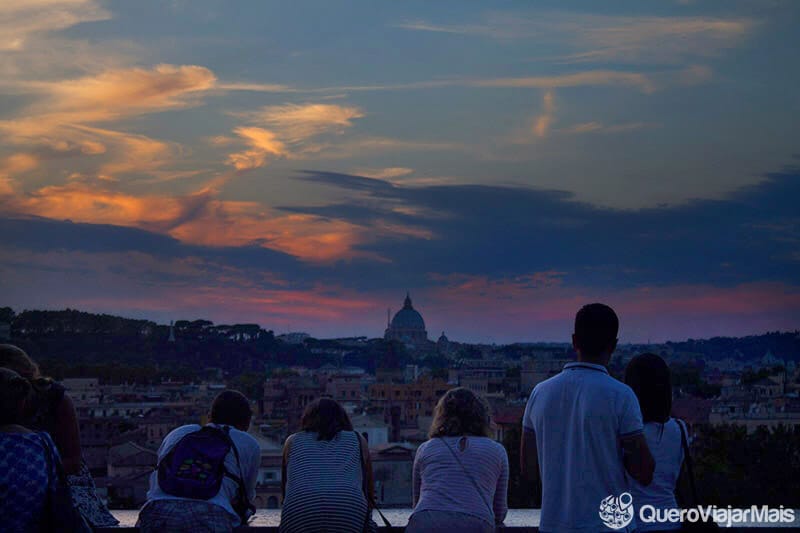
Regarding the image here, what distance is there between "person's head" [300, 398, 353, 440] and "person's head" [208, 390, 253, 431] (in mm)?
200

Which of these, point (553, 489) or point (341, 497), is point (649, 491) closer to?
point (553, 489)

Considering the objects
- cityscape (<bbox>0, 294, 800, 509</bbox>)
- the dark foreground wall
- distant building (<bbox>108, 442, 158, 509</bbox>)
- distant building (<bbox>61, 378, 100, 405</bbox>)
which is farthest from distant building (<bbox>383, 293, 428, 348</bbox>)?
the dark foreground wall

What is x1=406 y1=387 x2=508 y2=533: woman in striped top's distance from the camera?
3.49 meters

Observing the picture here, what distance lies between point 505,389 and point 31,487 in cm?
7224

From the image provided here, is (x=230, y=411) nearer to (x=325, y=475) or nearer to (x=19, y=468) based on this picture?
(x=325, y=475)

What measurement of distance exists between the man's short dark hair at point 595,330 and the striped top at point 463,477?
62 centimetres

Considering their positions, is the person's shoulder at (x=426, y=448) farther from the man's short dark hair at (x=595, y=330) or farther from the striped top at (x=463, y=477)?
the man's short dark hair at (x=595, y=330)

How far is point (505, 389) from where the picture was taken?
74625mm

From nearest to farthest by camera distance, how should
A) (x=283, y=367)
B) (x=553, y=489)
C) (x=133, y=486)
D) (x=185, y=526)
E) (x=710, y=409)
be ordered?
1. (x=553, y=489)
2. (x=185, y=526)
3. (x=133, y=486)
4. (x=710, y=409)
5. (x=283, y=367)

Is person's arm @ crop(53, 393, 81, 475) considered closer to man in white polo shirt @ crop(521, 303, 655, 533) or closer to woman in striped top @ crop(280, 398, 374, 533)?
woman in striped top @ crop(280, 398, 374, 533)

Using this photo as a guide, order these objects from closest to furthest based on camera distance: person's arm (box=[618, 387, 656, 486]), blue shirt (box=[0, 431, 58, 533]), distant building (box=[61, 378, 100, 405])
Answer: person's arm (box=[618, 387, 656, 486]) < blue shirt (box=[0, 431, 58, 533]) < distant building (box=[61, 378, 100, 405])

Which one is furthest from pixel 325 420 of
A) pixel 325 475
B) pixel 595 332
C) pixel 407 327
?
pixel 407 327

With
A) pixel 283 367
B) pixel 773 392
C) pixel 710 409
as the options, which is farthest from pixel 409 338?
pixel 710 409

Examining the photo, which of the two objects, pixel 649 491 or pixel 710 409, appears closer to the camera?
pixel 649 491
